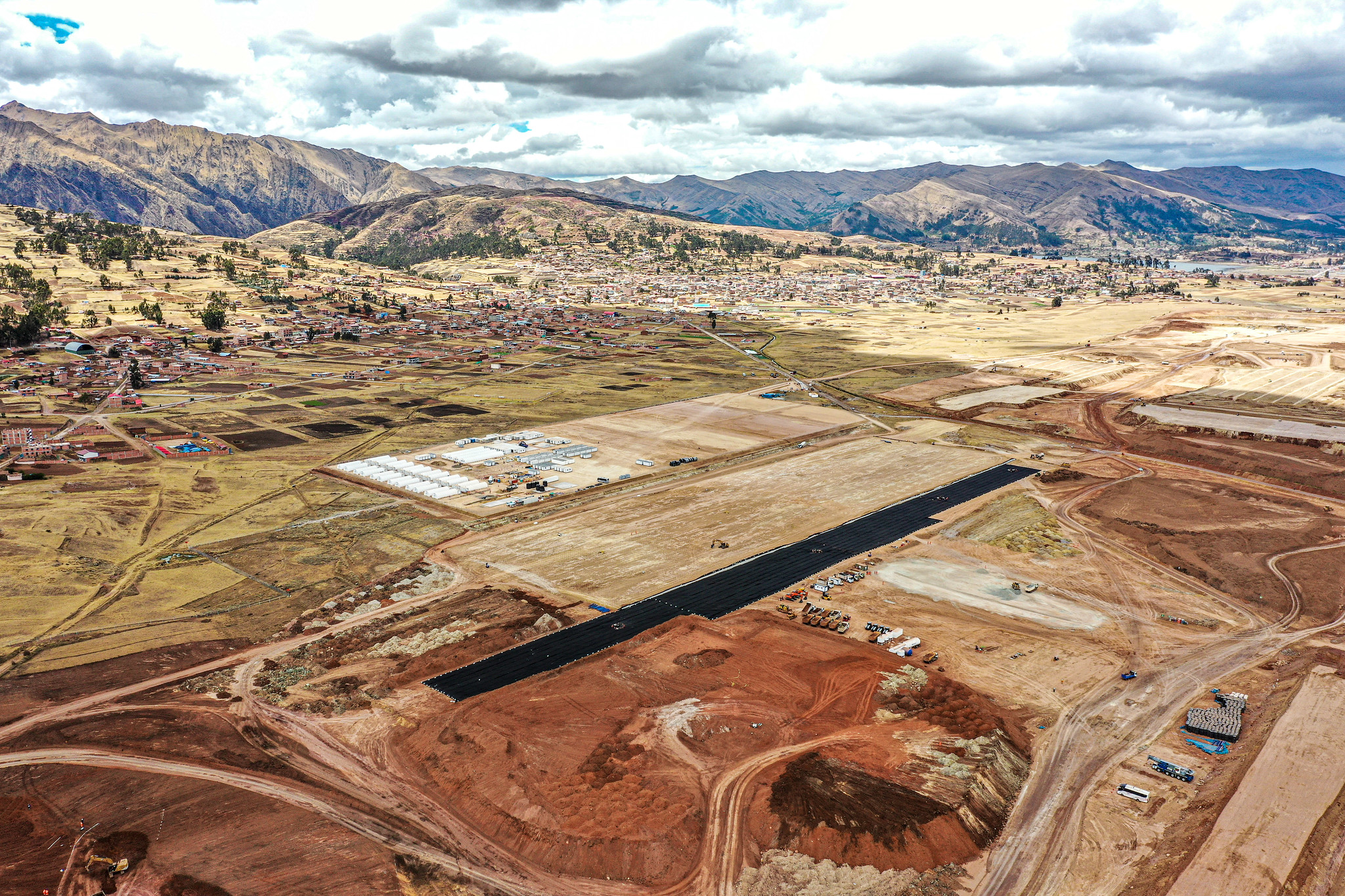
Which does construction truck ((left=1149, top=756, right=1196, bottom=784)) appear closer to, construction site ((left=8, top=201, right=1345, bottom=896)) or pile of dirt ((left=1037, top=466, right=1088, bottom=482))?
construction site ((left=8, top=201, right=1345, bottom=896))

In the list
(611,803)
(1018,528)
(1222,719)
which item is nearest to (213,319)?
(1018,528)

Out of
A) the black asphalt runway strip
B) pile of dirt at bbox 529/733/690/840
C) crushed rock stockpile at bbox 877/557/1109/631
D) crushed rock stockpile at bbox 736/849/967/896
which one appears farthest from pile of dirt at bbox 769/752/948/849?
crushed rock stockpile at bbox 877/557/1109/631

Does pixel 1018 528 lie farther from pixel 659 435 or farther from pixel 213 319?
pixel 213 319

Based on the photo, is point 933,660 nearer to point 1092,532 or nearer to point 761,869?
point 761,869

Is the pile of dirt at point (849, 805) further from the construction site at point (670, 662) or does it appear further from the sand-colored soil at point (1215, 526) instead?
the sand-colored soil at point (1215, 526)

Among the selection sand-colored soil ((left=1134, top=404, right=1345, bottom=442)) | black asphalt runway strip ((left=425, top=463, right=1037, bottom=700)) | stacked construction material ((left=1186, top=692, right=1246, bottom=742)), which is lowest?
stacked construction material ((left=1186, top=692, right=1246, bottom=742))

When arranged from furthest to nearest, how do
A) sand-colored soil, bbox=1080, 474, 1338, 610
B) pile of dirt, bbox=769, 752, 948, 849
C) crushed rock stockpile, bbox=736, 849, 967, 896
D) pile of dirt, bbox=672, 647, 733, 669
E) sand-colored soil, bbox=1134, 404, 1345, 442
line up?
sand-colored soil, bbox=1134, 404, 1345, 442 < sand-colored soil, bbox=1080, 474, 1338, 610 < pile of dirt, bbox=672, 647, 733, 669 < pile of dirt, bbox=769, 752, 948, 849 < crushed rock stockpile, bbox=736, 849, 967, 896

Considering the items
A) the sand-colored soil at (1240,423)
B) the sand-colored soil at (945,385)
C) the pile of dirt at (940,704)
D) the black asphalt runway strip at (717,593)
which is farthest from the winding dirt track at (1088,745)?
the sand-colored soil at (945,385)

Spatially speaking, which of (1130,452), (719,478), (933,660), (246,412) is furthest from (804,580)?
(246,412)
